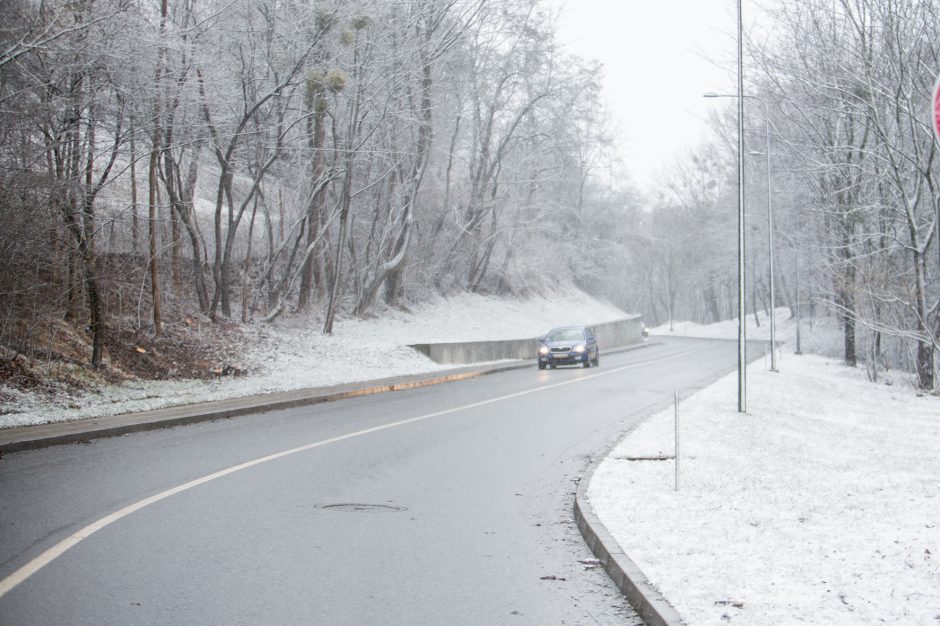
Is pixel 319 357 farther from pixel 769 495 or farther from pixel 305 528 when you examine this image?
pixel 769 495

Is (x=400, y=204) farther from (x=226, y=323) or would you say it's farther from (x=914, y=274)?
(x=914, y=274)

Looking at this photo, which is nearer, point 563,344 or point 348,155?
point 348,155

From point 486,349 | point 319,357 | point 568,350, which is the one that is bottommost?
point 486,349

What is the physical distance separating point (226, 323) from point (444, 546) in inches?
833

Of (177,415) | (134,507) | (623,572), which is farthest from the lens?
(177,415)

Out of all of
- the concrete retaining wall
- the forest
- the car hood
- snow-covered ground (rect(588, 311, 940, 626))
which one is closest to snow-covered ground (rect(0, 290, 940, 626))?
snow-covered ground (rect(588, 311, 940, 626))

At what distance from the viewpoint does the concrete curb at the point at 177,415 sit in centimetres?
1239

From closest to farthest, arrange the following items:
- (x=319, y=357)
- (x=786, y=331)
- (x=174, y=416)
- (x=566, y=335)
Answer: (x=174, y=416) → (x=319, y=357) → (x=566, y=335) → (x=786, y=331)

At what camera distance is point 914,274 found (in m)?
27.1

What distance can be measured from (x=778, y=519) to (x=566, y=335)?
1092 inches

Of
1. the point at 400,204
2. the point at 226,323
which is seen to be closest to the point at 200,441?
the point at 226,323

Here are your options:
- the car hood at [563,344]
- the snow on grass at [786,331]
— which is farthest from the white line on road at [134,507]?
the snow on grass at [786,331]

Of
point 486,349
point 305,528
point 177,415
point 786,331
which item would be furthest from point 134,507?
point 786,331

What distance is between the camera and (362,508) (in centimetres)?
834
